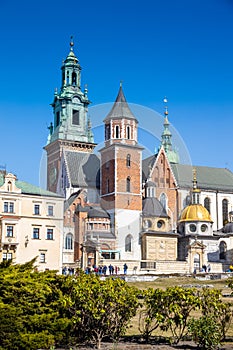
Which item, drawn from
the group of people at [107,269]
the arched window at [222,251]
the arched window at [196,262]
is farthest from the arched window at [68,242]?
the arched window at [222,251]

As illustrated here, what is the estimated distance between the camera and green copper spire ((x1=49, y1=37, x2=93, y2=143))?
77.3m

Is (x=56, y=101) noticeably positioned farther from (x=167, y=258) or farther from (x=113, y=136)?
(x=167, y=258)

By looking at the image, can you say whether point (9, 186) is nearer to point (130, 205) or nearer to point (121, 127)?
point (130, 205)

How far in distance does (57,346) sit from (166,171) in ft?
198

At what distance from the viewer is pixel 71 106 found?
79438 mm

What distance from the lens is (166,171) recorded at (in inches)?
2874

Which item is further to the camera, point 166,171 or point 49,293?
point 166,171

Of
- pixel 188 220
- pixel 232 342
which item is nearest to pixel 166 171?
pixel 188 220

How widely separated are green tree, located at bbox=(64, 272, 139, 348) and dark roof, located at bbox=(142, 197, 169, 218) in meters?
49.9

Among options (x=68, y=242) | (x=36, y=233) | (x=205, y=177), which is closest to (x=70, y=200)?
(x=68, y=242)

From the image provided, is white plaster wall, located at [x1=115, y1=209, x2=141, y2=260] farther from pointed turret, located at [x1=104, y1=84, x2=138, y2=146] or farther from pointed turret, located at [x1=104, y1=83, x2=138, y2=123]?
pointed turret, located at [x1=104, y1=83, x2=138, y2=123]

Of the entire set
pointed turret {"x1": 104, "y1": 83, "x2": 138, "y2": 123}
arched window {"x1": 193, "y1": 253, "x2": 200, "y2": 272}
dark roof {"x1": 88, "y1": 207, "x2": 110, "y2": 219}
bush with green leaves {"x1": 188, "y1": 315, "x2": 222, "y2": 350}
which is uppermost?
pointed turret {"x1": 104, "y1": 83, "x2": 138, "y2": 123}

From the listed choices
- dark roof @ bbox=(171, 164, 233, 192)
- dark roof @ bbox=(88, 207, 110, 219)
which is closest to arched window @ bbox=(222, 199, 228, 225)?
dark roof @ bbox=(171, 164, 233, 192)

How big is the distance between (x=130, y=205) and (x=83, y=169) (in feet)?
31.6
